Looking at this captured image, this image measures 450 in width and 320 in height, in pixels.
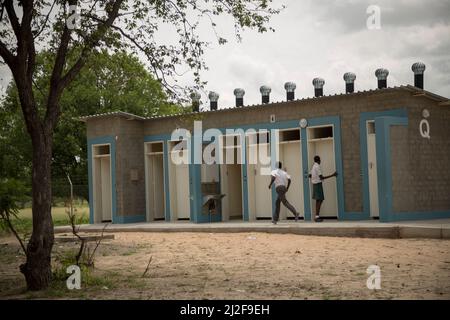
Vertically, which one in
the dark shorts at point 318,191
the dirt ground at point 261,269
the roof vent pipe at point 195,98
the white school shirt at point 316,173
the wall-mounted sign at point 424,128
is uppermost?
the roof vent pipe at point 195,98

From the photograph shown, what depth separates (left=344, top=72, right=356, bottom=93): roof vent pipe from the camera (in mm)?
20438

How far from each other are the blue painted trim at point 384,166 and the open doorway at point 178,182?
26.6ft

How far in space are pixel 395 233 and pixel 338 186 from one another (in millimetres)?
4091

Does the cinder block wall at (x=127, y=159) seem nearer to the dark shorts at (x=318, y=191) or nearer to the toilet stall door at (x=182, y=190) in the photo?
the toilet stall door at (x=182, y=190)

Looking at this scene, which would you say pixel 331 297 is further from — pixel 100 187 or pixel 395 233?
pixel 100 187

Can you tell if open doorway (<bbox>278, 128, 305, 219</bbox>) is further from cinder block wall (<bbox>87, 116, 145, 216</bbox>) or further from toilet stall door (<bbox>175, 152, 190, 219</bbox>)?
cinder block wall (<bbox>87, 116, 145, 216</bbox>)

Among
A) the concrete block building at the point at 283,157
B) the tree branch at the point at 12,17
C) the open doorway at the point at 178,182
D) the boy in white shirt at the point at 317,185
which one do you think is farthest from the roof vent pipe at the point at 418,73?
the tree branch at the point at 12,17

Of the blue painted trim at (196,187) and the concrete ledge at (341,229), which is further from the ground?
the blue painted trim at (196,187)

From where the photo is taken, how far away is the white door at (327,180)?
19.8 meters

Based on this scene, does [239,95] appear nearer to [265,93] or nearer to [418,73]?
[265,93]

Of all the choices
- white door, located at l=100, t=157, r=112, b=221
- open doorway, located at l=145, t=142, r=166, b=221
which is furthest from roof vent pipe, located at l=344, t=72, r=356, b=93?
white door, located at l=100, t=157, r=112, b=221

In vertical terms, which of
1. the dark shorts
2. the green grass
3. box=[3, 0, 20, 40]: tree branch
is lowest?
the green grass

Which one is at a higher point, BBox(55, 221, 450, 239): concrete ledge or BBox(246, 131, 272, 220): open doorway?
BBox(246, 131, 272, 220): open doorway
